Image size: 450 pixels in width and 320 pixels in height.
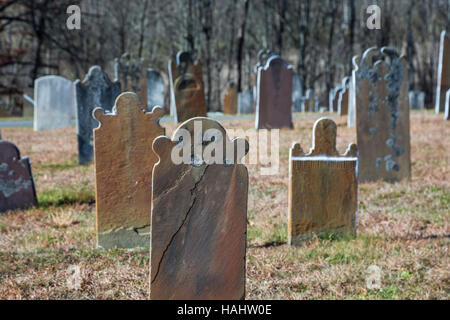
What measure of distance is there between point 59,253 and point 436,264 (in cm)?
352

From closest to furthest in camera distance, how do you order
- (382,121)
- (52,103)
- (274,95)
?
(382,121), (274,95), (52,103)

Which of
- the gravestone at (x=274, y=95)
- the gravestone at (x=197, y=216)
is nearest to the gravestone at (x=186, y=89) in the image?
the gravestone at (x=274, y=95)

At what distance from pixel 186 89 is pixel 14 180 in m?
7.99

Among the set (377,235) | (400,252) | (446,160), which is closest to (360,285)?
(400,252)

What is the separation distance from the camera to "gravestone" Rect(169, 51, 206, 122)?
13.6m

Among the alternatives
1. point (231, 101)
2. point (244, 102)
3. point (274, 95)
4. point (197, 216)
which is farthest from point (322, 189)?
point (231, 101)

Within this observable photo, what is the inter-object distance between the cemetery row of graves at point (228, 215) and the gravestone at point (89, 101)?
2.66 feet

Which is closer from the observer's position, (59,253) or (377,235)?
(59,253)

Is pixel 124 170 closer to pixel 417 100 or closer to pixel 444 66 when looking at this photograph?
pixel 444 66

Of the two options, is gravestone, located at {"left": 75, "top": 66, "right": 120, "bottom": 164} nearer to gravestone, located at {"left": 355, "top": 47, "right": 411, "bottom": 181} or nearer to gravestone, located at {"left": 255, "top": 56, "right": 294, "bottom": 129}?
gravestone, located at {"left": 255, "top": 56, "right": 294, "bottom": 129}

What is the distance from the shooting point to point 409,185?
7246mm

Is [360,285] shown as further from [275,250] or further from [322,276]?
[275,250]

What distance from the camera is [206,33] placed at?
2666 cm

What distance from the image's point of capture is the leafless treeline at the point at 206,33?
26.3 meters
